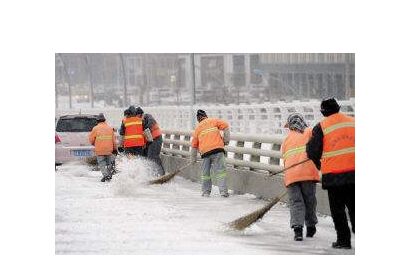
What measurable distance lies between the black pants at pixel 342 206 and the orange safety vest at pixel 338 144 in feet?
0.71

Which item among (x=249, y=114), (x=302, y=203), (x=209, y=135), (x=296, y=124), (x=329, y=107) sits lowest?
(x=302, y=203)

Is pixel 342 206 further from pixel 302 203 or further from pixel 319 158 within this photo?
pixel 302 203

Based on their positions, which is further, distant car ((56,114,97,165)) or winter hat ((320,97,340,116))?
distant car ((56,114,97,165))

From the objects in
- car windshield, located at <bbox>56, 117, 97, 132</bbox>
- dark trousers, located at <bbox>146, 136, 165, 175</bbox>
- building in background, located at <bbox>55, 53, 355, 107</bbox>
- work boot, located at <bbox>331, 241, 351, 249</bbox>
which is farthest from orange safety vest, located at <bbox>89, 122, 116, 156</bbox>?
work boot, located at <bbox>331, 241, 351, 249</bbox>

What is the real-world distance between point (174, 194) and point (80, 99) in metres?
10.3

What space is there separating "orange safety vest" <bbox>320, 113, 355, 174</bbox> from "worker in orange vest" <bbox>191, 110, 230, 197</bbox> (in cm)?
539

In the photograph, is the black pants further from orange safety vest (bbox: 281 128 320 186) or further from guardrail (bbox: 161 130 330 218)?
guardrail (bbox: 161 130 330 218)

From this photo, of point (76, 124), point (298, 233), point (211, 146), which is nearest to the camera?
Result: point (298, 233)

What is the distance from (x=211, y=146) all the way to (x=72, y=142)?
5.80 m

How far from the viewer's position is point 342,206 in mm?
12352

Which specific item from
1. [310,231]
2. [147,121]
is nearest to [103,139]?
[147,121]

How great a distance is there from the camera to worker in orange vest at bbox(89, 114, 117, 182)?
809 inches
